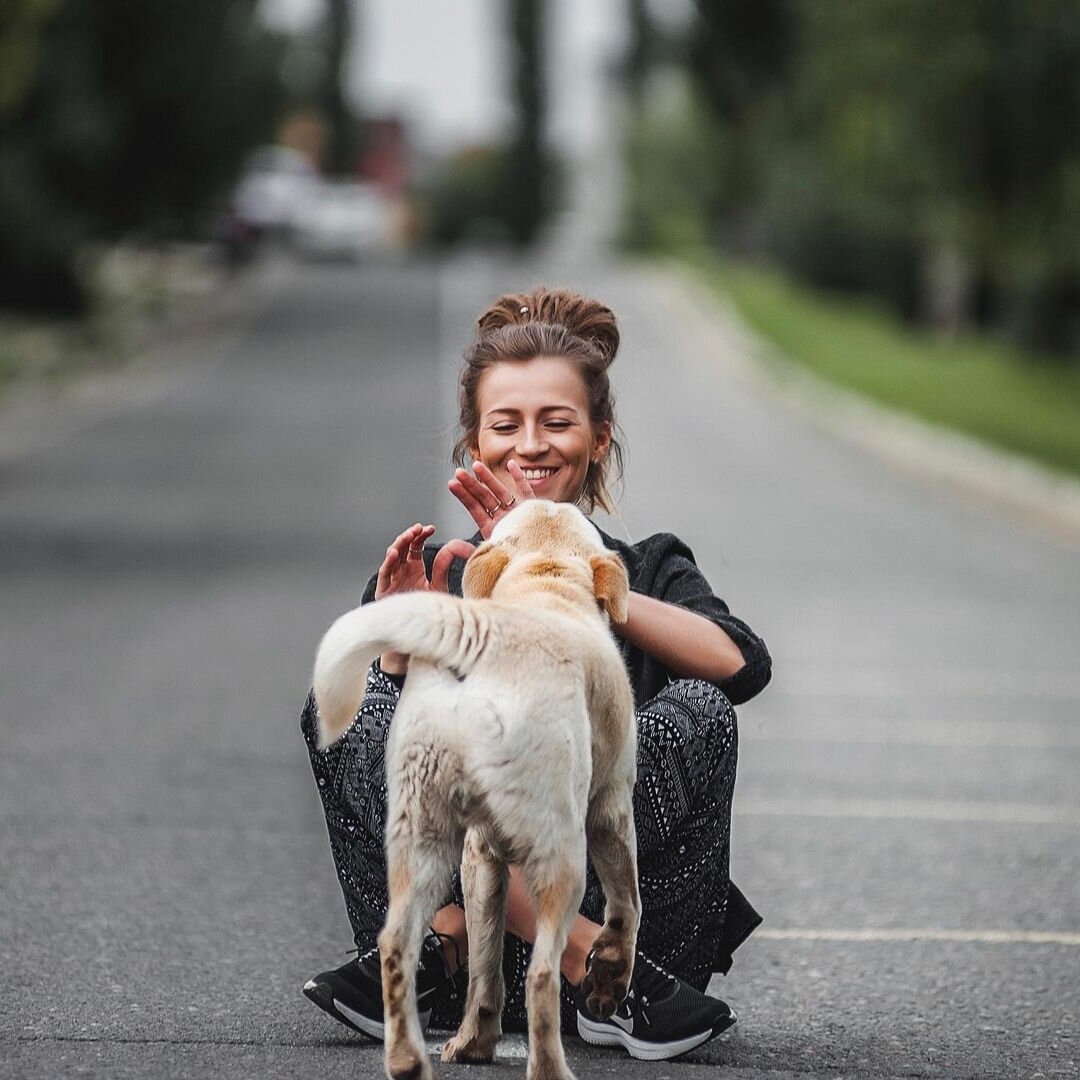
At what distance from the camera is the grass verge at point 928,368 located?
86.8 feet

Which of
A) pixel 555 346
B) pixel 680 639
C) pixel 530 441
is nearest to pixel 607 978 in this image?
pixel 680 639

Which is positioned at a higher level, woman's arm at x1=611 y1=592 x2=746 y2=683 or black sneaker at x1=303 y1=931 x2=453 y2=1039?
woman's arm at x1=611 y1=592 x2=746 y2=683

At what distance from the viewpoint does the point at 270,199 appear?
181 ft

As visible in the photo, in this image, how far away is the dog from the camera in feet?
12.6

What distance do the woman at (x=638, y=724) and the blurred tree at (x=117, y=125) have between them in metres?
24.4

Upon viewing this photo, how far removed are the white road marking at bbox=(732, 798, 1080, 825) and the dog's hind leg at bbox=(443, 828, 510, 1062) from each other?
3.55 metres

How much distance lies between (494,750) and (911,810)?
447 centimetres

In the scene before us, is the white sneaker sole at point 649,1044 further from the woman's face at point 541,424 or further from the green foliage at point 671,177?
the green foliage at point 671,177

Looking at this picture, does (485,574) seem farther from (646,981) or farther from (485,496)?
(646,981)

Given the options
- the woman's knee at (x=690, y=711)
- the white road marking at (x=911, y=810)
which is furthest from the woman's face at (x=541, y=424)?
the white road marking at (x=911, y=810)

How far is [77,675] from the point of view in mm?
10680

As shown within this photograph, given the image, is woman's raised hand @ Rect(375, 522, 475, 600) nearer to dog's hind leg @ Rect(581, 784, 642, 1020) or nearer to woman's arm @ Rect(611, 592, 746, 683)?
woman's arm @ Rect(611, 592, 746, 683)

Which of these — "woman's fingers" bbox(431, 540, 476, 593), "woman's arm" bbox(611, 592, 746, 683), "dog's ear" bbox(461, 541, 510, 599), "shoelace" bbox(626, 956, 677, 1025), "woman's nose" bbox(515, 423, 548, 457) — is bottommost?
"shoelace" bbox(626, 956, 677, 1025)

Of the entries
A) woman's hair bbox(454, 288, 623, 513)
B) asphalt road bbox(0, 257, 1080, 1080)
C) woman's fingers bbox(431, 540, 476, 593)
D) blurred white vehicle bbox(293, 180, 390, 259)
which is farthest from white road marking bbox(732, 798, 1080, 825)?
blurred white vehicle bbox(293, 180, 390, 259)
